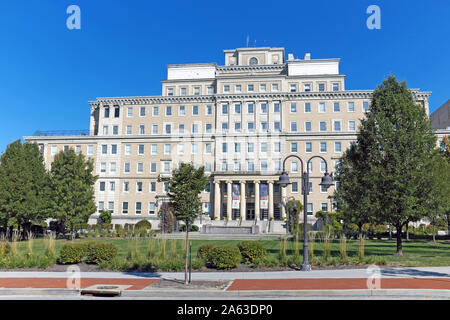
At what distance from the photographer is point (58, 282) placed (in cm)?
1427

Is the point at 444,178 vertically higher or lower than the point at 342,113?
lower

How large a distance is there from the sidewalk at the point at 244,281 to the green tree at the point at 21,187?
74.7ft

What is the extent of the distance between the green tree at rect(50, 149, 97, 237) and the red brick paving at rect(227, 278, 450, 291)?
103ft

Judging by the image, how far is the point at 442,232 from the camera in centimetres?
5003

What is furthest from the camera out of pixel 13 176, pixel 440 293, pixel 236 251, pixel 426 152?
pixel 13 176

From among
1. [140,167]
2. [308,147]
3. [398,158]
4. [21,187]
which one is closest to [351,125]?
[308,147]

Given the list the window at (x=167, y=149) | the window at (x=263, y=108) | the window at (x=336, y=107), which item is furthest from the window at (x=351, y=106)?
the window at (x=167, y=149)

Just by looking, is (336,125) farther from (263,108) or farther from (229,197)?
(229,197)

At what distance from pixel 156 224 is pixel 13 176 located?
29.5 metres

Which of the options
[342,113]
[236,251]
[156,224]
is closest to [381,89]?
[236,251]

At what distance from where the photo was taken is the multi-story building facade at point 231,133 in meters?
63.3

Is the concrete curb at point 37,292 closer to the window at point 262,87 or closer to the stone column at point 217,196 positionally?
the stone column at point 217,196

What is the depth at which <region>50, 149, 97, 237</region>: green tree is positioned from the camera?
40153 mm

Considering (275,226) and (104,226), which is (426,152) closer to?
(275,226)
